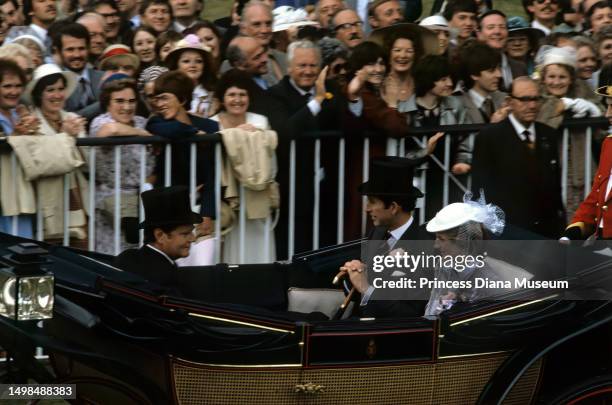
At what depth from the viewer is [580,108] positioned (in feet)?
29.3

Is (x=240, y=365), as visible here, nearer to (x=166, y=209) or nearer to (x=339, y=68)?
(x=166, y=209)

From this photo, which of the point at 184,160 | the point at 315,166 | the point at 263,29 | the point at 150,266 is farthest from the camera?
the point at 263,29

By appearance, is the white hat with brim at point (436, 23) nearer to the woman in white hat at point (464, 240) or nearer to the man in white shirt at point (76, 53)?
the man in white shirt at point (76, 53)

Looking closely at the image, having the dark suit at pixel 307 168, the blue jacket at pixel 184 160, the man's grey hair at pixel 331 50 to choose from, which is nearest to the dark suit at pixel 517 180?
the dark suit at pixel 307 168

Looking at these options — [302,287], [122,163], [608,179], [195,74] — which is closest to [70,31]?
[195,74]

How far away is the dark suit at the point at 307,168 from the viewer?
818 cm

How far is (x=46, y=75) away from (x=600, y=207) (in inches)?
129

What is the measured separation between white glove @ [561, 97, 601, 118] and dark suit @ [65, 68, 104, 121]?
287 centimetres

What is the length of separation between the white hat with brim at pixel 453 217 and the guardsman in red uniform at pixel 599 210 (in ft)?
2.25

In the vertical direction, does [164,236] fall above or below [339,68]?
below

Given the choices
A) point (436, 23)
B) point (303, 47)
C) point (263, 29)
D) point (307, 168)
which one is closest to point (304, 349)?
point (307, 168)

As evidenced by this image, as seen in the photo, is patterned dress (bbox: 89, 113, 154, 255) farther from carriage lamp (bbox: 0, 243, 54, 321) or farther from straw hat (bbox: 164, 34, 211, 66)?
carriage lamp (bbox: 0, 243, 54, 321)

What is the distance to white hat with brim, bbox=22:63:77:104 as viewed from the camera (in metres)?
8.04

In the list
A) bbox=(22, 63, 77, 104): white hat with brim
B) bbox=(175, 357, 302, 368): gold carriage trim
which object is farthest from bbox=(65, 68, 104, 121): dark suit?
bbox=(175, 357, 302, 368): gold carriage trim
